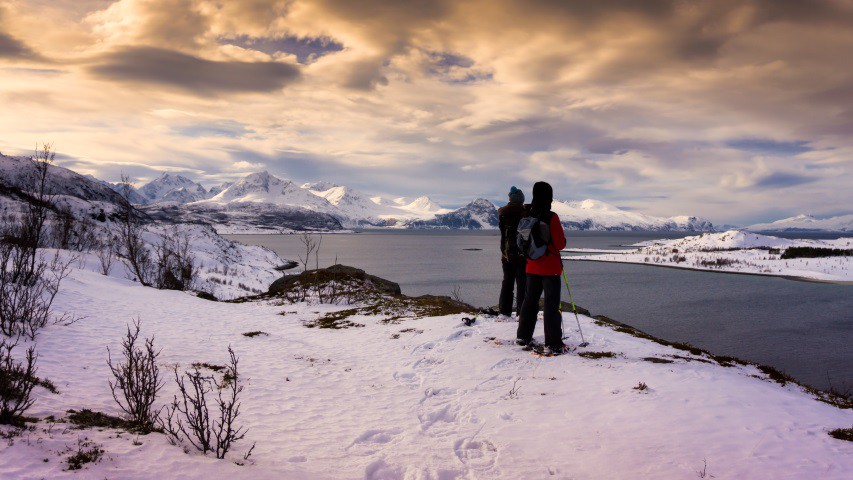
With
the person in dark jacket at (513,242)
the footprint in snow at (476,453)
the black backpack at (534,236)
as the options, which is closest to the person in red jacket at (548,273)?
the black backpack at (534,236)

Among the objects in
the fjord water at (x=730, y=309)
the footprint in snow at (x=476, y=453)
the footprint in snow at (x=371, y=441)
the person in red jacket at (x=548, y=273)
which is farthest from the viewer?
the fjord water at (x=730, y=309)

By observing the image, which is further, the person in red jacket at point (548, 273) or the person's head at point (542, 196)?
the person's head at point (542, 196)

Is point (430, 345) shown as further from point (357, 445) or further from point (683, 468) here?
point (683, 468)

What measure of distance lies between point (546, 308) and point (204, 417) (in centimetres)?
701

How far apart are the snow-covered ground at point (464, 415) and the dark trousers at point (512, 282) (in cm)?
128

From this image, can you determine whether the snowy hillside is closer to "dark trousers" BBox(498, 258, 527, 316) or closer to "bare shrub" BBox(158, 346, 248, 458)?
"dark trousers" BBox(498, 258, 527, 316)

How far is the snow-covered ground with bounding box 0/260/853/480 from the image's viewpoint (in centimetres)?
439

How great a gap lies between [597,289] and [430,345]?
3676 cm

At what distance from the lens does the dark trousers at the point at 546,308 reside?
29.0ft

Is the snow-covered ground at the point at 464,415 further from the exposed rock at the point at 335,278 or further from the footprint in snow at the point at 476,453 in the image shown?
the exposed rock at the point at 335,278

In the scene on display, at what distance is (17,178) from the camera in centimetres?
7588

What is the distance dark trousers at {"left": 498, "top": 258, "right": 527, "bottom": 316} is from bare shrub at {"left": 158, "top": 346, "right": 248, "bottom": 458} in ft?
25.6

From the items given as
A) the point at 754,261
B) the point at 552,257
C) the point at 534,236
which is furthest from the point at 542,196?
the point at 754,261

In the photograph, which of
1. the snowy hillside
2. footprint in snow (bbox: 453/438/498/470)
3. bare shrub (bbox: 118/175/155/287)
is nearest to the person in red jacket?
footprint in snow (bbox: 453/438/498/470)
